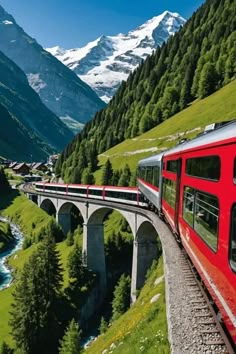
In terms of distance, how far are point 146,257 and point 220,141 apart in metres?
38.4

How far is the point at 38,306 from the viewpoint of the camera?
44344mm

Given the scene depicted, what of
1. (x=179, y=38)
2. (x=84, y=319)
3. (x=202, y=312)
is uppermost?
(x=179, y=38)

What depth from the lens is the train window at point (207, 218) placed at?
1110cm

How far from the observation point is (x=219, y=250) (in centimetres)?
1051

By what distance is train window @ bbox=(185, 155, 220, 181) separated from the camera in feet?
37.7

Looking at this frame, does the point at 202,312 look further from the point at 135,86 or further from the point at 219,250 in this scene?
the point at 135,86

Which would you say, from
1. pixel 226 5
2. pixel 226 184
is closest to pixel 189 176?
pixel 226 184

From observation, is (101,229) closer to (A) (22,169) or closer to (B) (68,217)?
(B) (68,217)

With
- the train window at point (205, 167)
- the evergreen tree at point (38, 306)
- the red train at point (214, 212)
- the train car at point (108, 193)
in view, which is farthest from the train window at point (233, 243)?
the train car at point (108, 193)

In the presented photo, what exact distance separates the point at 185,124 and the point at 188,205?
9274 cm

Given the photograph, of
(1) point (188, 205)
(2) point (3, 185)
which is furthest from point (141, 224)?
(2) point (3, 185)

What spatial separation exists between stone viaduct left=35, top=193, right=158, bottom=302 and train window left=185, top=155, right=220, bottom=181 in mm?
25572

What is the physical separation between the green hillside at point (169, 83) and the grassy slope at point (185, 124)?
9.04 m

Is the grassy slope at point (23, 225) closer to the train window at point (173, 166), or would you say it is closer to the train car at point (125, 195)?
the train car at point (125, 195)
